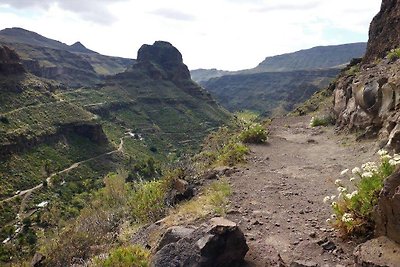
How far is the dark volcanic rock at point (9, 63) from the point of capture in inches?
3679

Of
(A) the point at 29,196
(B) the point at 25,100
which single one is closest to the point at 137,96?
(B) the point at 25,100

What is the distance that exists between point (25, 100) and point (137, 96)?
6208cm

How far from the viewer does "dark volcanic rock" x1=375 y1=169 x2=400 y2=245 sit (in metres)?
5.86

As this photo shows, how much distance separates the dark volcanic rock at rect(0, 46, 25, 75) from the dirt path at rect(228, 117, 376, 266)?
3456 inches

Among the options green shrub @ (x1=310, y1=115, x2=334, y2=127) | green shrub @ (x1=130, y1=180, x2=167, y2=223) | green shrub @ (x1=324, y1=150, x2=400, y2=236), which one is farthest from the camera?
green shrub @ (x1=310, y1=115, x2=334, y2=127)

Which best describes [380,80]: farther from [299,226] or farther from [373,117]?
[299,226]

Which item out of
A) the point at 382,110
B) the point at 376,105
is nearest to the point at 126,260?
the point at 382,110

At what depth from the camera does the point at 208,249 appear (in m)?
7.15

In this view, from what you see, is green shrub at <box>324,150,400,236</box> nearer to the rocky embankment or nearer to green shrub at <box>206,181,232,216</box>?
the rocky embankment

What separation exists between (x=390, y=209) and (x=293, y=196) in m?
5.55

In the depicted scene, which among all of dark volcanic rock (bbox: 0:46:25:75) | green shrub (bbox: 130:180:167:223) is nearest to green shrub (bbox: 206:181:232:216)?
green shrub (bbox: 130:180:167:223)

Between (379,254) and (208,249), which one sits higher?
(379,254)

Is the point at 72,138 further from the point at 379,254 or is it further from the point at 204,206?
the point at 379,254

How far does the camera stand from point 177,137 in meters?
125
